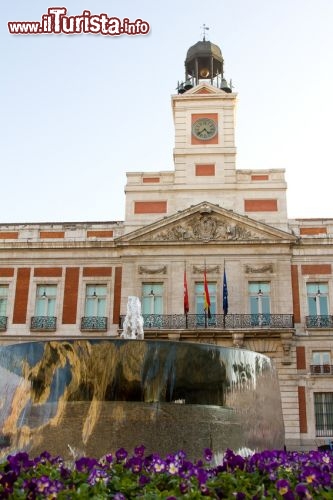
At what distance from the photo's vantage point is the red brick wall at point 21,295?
93.5 feet

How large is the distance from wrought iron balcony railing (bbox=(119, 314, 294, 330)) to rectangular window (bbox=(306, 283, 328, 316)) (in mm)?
1438

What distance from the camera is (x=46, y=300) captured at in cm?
2880

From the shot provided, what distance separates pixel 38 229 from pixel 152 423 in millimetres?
22348

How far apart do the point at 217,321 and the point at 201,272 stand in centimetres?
234

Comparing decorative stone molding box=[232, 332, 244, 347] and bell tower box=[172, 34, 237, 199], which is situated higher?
bell tower box=[172, 34, 237, 199]

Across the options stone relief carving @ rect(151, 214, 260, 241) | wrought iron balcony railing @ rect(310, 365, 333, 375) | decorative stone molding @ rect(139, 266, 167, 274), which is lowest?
wrought iron balcony railing @ rect(310, 365, 333, 375)

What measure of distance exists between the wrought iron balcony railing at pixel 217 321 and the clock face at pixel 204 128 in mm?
9094

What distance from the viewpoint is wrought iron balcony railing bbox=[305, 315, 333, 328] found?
2692 cm

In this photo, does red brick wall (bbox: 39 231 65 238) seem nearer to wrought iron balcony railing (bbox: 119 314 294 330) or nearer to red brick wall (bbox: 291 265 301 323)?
wrought iron balcony railing (bbox: 119 314 294 330)

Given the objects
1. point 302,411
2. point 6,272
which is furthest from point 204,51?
point 302,411

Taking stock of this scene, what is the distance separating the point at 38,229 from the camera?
2977 centimetres

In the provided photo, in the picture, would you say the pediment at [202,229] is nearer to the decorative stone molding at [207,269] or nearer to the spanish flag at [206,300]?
the decorative stone molding at [207,269]

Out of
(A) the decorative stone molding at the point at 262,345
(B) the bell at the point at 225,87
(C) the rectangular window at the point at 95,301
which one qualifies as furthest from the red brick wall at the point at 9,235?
(B) the bell at the point at 225,87

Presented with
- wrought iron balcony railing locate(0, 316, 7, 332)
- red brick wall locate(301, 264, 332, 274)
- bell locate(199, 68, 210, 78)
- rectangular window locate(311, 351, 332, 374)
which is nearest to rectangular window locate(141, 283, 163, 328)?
wrought iron balcony railing locate(0, 316, 7, 332)
